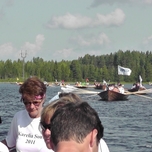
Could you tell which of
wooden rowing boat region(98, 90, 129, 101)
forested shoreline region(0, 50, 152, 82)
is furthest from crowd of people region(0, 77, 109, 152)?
forested shoreline region(0, 50, 152, 82)

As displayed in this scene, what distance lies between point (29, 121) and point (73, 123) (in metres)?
2.28

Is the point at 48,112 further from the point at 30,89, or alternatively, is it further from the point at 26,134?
the point at 26,134

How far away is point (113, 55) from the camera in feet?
616

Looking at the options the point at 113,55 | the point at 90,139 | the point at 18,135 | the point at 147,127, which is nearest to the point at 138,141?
the point at 147,127

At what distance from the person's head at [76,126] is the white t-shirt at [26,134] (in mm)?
1942

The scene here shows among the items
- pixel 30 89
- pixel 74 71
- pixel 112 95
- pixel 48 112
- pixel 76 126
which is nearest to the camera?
pixel 76 126

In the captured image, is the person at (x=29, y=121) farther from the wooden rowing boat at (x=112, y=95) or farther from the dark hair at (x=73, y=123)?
the wooden rowing boat at (x=112, y=95)

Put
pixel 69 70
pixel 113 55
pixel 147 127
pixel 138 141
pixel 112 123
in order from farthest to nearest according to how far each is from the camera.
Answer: pixel 113 55 → pixel 69 70 → pixel 112 123 → pixel 147 127 → pixel 138 141

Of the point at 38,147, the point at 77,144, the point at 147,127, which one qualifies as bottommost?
the point at 147,127

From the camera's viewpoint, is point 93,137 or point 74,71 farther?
point 74,71

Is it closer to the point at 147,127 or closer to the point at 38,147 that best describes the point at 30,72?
the point at 147,127

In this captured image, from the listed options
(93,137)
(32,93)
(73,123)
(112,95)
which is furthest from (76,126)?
(112,95)

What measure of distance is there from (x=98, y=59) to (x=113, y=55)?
416 inches

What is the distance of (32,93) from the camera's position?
4.20m
